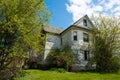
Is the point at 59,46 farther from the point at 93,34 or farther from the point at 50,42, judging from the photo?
the point at 93,34

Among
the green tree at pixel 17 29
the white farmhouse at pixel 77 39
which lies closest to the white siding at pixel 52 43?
the white farmhouse at pixel 77 39

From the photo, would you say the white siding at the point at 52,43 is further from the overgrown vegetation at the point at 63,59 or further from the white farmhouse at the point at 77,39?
the overgrown vegetation at the point at 63,59

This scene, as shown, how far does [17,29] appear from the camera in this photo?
741 inches

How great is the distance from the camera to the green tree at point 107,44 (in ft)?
96.7

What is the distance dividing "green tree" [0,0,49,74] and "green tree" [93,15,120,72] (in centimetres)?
1264

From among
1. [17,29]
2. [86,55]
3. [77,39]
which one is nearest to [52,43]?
[77,39]

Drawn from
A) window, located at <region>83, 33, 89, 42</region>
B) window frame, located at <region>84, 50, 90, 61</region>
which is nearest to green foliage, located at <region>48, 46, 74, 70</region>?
window frame, located at <region>84, 50, 90, 61</region>

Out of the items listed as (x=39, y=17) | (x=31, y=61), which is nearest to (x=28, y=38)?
(x=39, y=17)

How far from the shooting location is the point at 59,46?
1404 inches

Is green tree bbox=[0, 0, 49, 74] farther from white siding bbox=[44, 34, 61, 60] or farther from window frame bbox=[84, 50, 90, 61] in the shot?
window frame bbox=[84, 50, 90, 61]

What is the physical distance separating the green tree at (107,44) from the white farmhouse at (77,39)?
3141 mm

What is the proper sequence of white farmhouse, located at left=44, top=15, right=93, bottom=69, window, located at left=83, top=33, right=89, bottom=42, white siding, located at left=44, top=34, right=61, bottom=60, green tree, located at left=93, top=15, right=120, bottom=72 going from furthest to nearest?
window, located at left=83, top=33, right=89, bottom=42, white siding, located at left=44, top=34, right=61, bottom=60, white farmhouse, located at left=44, top=15, right=93, bottom=69, green tree, located at left=93, top=15, right=120, bottom=72

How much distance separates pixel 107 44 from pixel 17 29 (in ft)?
51.3

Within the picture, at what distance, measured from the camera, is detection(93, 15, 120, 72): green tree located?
2948 centimetres
